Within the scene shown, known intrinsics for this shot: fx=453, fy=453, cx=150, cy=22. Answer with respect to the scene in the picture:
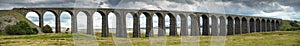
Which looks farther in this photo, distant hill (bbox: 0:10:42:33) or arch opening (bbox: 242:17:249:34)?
arch opening (bbox: 242:17:249:34)

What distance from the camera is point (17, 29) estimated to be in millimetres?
82312

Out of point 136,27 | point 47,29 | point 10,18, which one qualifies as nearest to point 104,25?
point 136,27

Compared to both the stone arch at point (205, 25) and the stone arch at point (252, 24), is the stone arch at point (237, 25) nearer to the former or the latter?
the stone arch at point (252, 24)

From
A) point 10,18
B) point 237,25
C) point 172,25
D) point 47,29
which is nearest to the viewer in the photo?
point 47,29

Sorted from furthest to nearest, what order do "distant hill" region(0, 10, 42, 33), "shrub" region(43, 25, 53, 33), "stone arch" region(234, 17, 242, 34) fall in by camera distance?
"stone arch" region(234, 17, 242, 34), "shrub" region(43, 25, 53, 33), "distant hill" region(0, 10, 42, 33)

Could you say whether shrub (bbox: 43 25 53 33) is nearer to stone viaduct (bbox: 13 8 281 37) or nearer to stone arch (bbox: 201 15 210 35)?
stone viaduct (bbox: 13 8 281 37)

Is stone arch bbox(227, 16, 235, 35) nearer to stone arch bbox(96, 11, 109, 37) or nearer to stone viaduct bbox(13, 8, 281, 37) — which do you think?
stone viaduct bbox(13, 8, 281, 37)

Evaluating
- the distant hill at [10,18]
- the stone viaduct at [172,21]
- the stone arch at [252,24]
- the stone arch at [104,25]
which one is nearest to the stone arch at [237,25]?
the stone viaduct at [172,21]

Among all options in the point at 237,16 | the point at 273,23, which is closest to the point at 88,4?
the point at 237,16

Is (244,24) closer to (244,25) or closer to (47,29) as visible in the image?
(244,25)

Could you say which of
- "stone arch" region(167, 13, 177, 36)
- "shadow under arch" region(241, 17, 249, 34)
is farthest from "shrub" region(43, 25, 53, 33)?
"shadow under arch" region(241, 17, 249, 34)

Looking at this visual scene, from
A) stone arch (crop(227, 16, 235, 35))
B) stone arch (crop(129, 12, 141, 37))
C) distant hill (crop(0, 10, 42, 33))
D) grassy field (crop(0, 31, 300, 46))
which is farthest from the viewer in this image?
stone arch (crop(227, 16, 235, 35))

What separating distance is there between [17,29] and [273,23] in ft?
361

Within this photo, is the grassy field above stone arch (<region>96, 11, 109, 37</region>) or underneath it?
underneath
